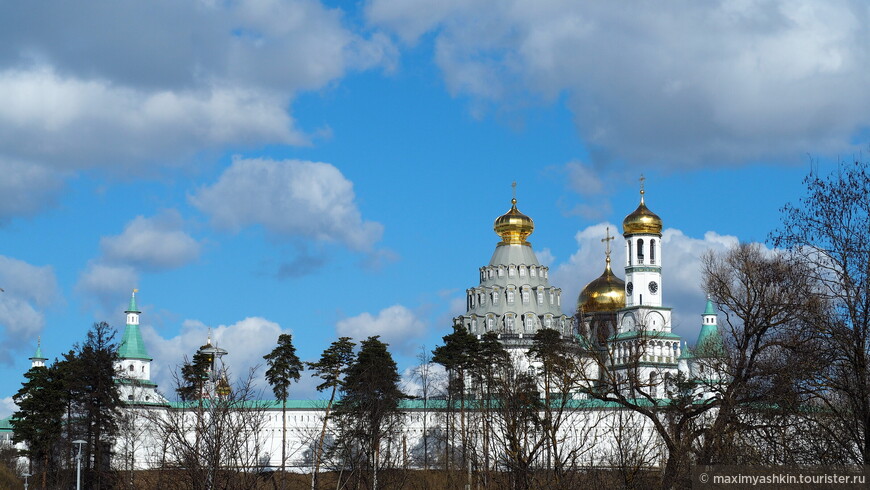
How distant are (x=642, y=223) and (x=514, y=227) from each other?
909 centimetres

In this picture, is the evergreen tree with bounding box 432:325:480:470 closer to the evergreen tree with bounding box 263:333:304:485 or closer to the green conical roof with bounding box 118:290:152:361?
the evergreen tree with bounding box 263:333:304:485

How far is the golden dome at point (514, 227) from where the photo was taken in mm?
92438

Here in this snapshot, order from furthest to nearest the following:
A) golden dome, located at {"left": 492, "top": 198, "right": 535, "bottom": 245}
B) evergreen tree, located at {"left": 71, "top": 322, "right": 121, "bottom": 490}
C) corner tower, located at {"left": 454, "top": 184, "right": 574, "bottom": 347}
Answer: golden dome, located at {"left": 492, "top": 198, "right": 535, "bottom": 245} → corner tower, located at {"left": 454, "top": 184, "right": 574, "bottom": 347} → evergreen tree, located at {"left": 71, "top": 322, "right": 121, "bottom": 490}

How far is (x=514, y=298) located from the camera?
8850 cm

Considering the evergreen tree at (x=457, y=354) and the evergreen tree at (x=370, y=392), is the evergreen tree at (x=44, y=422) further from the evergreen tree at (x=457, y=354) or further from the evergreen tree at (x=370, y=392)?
the evergreen tree at (x=457, y=354)

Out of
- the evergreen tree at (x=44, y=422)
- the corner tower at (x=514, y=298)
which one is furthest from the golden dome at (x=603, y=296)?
the evergreen tree at (x=44, y=422)

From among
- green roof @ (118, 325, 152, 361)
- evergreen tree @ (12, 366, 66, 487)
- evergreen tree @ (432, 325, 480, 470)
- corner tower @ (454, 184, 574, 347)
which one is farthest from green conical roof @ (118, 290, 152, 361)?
evergreen tree @ (12, 366, 66, 487)

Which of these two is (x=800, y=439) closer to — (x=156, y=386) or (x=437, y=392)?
(x=437, y=392)

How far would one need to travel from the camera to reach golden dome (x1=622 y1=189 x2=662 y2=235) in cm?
9012

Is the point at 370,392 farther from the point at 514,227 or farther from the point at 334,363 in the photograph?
the point at 514,227

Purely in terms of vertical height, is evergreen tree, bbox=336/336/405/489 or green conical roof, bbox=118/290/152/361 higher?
green conical roof, bbox=118/290/152/361

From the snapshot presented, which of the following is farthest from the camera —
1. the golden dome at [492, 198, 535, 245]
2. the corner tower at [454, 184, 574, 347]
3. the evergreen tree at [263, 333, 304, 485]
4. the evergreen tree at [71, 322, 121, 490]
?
the golden dome at [492, 198, 535, 245]

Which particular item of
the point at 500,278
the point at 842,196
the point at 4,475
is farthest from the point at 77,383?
the point at 500,278

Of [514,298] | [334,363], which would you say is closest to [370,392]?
[334,363]
